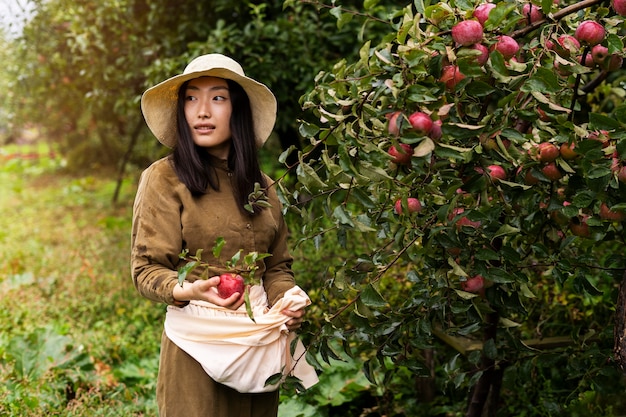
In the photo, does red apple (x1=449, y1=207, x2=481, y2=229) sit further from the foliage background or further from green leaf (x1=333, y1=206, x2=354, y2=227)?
green leaf (x1=333, y1=206, x2=354, y2=227)

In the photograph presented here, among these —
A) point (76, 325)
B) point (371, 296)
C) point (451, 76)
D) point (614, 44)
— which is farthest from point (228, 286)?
point (76, 325)

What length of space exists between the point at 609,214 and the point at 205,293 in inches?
40.8

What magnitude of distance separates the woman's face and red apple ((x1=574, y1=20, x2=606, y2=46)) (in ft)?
3.13

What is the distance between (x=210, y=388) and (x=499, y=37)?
3.85 ft

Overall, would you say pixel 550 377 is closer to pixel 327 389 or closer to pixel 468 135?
pixel 327 389

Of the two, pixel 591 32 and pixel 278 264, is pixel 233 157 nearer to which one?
pixel 278 264

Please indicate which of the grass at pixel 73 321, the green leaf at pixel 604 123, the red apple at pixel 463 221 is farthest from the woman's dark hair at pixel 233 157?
the grass at pixel 73 321

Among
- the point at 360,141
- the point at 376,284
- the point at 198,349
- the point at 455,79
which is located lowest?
the point at 198,349

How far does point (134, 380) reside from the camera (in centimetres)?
372

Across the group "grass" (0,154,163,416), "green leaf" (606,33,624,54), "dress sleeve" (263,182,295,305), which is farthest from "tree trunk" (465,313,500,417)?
"grass" (0,154,163,416)

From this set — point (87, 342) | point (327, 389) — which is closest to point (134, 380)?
point (87, 342)

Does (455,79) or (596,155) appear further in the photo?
(596,155)

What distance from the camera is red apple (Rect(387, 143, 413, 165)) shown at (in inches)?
62.7

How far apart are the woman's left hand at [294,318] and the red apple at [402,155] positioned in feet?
1.84
